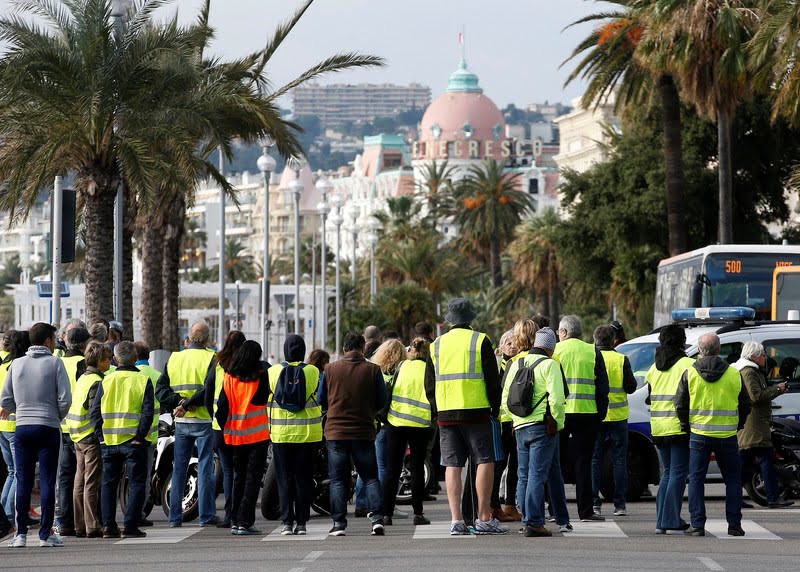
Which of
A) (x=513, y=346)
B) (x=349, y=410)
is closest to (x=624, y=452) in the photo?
(x=513, y=346)

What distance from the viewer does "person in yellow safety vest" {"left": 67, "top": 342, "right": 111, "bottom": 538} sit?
14.3 meters

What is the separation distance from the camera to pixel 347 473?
572 inches

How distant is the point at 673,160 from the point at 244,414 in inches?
1087

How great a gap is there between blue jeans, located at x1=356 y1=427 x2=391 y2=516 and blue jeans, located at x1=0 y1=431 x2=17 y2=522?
3.06m

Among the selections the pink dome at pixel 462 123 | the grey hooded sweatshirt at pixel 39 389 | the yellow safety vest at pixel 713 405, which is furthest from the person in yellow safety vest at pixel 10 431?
the pink dome at pixel 462 123

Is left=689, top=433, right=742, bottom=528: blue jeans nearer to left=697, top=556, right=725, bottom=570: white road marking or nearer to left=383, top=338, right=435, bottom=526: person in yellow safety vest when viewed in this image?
left=697, top=556, right=725, bottom=570: white road marking

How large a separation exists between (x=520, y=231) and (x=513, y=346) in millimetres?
66986

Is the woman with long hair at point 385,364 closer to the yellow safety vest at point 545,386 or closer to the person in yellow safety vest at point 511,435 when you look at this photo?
the person in yellow safety vest at point 511,435

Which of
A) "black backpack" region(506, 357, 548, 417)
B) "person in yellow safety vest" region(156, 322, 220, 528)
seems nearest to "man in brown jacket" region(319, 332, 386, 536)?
"person in yellow safety vest" region(156, 322, 220, 528)

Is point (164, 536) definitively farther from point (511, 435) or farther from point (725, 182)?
point (725, 182)

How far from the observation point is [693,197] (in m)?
48.8

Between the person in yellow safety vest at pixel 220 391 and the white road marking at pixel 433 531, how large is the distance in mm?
1754

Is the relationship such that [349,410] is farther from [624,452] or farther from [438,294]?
[438,294]

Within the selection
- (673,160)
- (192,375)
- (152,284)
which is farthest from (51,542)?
(673,160)
